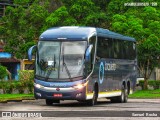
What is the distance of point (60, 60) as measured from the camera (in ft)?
83.9

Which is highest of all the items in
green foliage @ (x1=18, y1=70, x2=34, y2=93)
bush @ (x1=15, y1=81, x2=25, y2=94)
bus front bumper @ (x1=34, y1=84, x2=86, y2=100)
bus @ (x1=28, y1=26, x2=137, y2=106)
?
bus @ (x1=28, y1=26, x2=137, y2=106)

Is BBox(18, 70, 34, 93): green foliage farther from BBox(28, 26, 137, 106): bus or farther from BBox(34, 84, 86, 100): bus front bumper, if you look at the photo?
BBox(34, 84, 86, 100): bus front bumper

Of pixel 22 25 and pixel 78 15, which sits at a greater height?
pixel 78 15

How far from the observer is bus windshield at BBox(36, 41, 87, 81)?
83.5 feet

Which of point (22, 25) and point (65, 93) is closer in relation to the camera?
point (65, 93)

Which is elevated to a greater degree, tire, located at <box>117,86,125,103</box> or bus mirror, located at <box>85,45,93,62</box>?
bus mirror, located at <box>85,45,93,62</box>

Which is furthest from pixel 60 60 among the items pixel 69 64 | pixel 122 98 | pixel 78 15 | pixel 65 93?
pixel 78 15

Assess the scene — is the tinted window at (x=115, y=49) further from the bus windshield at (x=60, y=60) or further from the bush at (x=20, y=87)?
the bush at (x=20, y=87)

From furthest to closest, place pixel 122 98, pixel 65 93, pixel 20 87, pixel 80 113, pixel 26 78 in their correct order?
pixel 20 87 < pixel 26 78 < pixel 122 98 < pixel 65 93 < pixel 80 113

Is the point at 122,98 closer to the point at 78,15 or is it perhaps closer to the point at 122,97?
the point at 122,97

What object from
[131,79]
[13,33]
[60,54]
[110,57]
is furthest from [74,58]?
[13,33]

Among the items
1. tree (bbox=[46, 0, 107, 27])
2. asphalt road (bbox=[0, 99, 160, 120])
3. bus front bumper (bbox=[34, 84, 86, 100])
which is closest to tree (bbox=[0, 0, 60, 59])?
tree (bbox=[46, 0, 107, 27])

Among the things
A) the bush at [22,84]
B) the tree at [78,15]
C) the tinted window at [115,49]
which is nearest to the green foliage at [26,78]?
the bush at [22,84]

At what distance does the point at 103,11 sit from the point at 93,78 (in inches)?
1105
